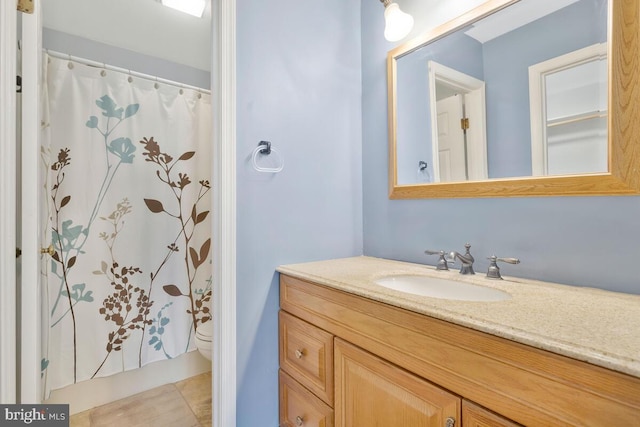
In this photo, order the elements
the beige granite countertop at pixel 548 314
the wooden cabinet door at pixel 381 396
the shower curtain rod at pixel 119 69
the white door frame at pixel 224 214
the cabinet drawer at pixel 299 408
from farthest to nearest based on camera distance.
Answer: the shower curtain rod at pixel 119 69 < the white door frame at pixel 224 214 < the cabinet drawer at pixel 299 408 < the wooden cabinet door at pixel 381 396 < the beige granite countertop at pixel 548 314

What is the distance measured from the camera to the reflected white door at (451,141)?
4.03ft

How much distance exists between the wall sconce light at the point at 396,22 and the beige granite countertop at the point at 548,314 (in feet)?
3.47

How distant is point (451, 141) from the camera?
4.15 ft

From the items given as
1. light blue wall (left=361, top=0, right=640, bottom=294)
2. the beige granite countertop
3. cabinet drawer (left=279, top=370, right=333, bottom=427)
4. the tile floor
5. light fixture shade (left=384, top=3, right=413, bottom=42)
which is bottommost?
the tile floor

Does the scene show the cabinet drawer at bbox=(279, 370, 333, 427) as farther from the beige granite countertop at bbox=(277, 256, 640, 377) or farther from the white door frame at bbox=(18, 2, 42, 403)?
the white door frame at bbox=(18, 2, 42, 403)

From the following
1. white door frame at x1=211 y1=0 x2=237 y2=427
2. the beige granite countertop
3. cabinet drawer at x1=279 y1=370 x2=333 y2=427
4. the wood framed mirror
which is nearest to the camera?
the beige granite countertop

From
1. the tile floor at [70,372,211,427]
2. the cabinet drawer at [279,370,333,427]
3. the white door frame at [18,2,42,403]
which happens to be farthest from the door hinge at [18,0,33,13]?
the tile floor at [70,372,211,427]

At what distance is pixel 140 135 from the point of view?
70.5 inches

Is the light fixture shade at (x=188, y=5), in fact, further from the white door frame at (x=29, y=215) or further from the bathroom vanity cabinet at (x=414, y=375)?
the bathroom vanity cabinet at (x=414, y=375)

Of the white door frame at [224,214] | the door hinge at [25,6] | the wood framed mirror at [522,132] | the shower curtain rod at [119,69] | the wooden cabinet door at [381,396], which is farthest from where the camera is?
the shower curtain rod at [119,69]

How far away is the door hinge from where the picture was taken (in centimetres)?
96

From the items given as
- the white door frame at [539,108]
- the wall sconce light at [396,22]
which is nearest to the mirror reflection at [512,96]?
the white door frame at [539,108]

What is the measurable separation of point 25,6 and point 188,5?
4.02 ft

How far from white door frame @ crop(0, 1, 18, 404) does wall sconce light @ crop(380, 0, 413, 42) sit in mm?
1347
